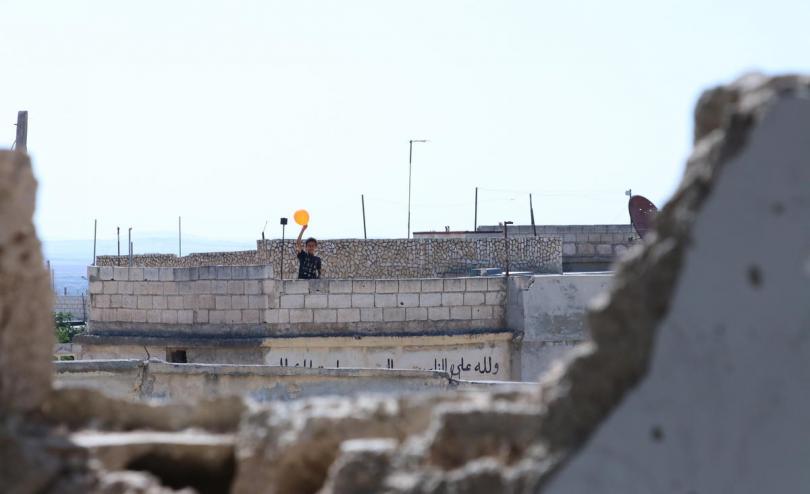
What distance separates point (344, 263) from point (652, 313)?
21.0m

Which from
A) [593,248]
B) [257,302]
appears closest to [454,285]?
[257,302]

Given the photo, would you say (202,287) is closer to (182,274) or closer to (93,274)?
(182,274)

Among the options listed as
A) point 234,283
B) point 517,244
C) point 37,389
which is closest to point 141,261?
point 517,244

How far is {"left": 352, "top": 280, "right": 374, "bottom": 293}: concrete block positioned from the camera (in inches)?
640

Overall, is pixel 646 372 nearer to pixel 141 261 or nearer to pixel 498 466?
pixel 498 466

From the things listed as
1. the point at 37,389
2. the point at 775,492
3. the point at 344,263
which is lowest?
the point at 775,492

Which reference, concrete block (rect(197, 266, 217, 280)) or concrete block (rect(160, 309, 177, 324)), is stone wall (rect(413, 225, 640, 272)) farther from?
concrete block (rect(160, 309, 177, 324))

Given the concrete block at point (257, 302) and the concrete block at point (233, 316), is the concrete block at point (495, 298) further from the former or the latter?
the concrete block at point (233, 316)

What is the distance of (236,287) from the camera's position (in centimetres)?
1602

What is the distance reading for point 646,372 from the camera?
400 cm

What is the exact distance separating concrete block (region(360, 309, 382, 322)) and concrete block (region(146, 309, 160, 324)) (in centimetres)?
247

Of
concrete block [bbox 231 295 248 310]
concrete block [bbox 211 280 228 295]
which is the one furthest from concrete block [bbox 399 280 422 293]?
concrete block [bbox 211 280 228 295]

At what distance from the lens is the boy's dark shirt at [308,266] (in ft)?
56.3

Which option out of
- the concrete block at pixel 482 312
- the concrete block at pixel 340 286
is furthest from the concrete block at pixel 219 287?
the concrete block at pixel 482 312
